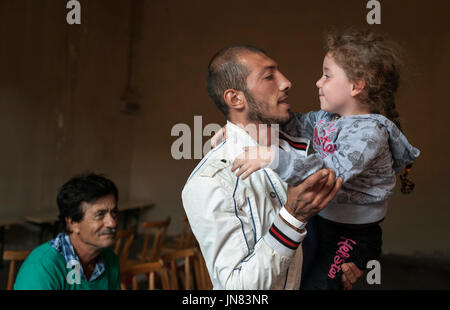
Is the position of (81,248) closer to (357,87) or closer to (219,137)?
(219,137)

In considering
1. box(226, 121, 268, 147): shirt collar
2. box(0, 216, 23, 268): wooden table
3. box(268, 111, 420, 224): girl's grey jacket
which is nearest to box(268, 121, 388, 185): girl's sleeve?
box(268, 111, 420, 224): girl's grey jacket

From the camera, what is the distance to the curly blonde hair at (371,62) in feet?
3.89

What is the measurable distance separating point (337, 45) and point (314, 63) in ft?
18.6

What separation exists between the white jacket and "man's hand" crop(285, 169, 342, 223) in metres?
0.03

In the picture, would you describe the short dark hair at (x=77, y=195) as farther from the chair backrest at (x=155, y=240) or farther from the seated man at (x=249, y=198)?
the chair backrest at (x=155, y=240)

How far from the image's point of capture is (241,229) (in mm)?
1087

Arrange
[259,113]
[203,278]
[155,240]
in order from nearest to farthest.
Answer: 1. [259,113]
2. [203,278]
3. [155,240]

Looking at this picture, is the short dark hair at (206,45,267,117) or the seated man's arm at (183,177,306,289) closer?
the seated man's arm at (183,177,306,289)

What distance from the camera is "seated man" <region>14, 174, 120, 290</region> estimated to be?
1.95m

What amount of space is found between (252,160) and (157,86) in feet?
23.3

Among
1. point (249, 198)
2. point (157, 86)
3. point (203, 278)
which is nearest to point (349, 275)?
point (249, 198)

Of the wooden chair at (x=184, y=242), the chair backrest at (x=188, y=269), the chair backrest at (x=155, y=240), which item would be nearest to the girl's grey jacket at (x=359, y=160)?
the chair backrest at (x=188, y=269)

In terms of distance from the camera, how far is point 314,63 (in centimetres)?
663

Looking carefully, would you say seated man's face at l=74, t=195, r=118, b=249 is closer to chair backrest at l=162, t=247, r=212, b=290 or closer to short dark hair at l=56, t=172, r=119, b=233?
short dark hair at l=56, t=172, r=119, b=233
